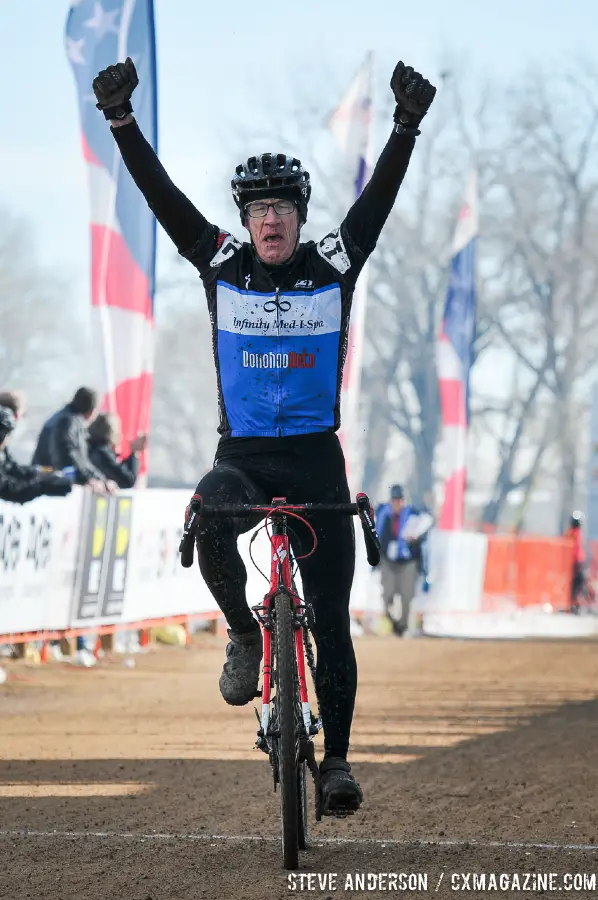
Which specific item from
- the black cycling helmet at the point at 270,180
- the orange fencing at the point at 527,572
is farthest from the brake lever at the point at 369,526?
the orange fencing at the point at 527,572

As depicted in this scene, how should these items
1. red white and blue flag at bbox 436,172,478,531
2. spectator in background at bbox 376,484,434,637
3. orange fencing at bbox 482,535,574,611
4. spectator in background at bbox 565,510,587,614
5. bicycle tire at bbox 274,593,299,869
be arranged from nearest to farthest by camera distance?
bicycle tire at bbox 274,593,299,869 < spectator in background at bbox 376,484,434,637 < red white and blue flag at bbox 436,172,478,531 < orange fencing at bbox 482,535,574,611 < spectator in background at bbox 565,510,587,614

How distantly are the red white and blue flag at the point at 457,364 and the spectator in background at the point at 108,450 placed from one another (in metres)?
10.3

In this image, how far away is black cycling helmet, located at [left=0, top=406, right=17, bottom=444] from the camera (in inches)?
457

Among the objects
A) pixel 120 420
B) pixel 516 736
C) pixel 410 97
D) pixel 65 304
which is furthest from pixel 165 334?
pixel 410 97

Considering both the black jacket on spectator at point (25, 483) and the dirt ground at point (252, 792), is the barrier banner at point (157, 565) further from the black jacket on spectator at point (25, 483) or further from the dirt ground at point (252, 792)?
the black jacket on spectator at point (25, 483)

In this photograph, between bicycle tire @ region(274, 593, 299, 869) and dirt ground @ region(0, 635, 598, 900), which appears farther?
dirt ground @ region(0, 635, 598, 900)

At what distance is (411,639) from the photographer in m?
20.5

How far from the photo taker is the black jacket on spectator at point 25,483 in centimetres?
1184

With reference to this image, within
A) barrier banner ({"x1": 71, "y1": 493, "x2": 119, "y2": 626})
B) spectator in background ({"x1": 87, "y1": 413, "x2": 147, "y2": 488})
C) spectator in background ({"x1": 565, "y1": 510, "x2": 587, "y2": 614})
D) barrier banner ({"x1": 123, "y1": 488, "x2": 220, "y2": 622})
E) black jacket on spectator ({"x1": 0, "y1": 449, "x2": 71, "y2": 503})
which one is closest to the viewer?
black jacket on spectator ({"x1": 0, "y1": 449, "x2": 71, "y2": 503})

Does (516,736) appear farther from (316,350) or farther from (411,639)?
(411,639)

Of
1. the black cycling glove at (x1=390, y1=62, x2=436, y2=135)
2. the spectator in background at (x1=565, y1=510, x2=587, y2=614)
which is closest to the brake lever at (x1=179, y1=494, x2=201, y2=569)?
the black cycling glove at (x1=390, y1=62, x2=436, y2=135)

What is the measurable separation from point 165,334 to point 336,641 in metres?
57.9

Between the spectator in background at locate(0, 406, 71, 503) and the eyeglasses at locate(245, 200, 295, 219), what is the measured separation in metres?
6.44

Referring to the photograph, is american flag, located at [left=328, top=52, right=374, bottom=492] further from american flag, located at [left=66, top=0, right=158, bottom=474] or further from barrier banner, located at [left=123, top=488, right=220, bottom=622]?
american flag, located at [left=66, top=0, right=158, bottom=474]
